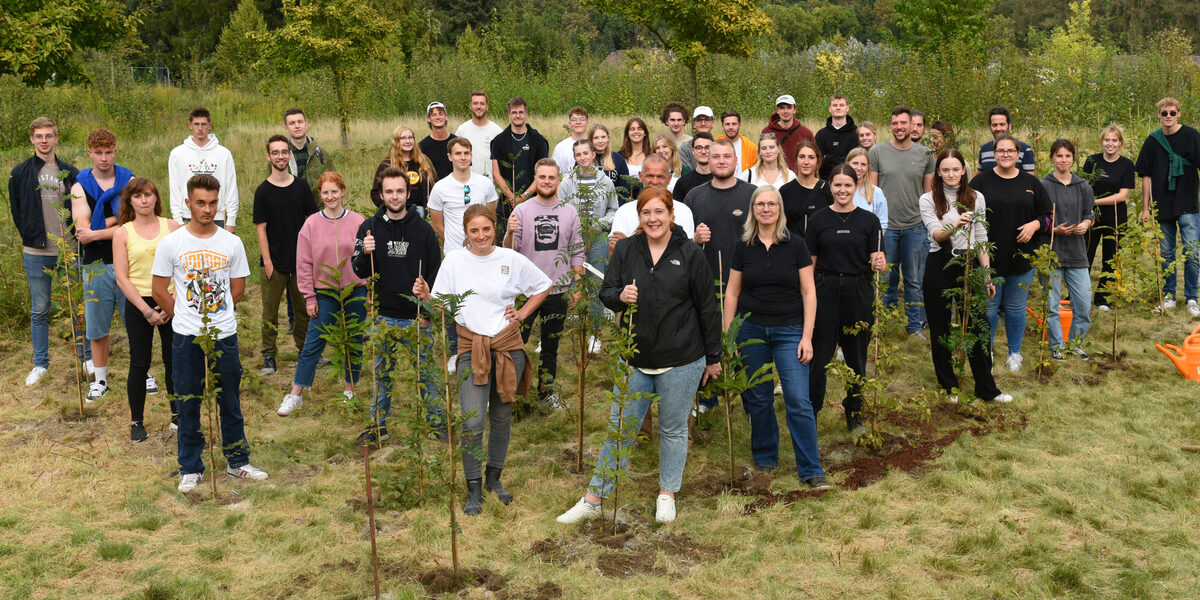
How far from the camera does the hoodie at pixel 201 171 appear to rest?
7.92 meters

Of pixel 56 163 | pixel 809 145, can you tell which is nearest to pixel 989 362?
pixel 809 145

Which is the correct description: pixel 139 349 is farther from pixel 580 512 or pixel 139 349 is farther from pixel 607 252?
pixel 607 252

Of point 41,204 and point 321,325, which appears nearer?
point 321,325

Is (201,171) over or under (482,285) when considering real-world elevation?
over

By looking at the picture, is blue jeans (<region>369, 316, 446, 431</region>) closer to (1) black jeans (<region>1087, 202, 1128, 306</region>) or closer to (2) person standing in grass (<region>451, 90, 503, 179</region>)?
(2) person standing in grass (<region>451, 90, 503, 179</region>)

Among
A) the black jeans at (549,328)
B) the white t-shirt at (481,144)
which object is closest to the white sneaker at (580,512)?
the black jeans at (549,328)

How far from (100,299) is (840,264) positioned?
5505 mm

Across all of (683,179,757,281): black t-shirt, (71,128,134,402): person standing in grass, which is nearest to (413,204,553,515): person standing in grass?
(683,179,757,281): black t-shirt

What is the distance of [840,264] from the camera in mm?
6191

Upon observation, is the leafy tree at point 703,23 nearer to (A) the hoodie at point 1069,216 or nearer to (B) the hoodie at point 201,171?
(A) the hoodie at point 1069,216

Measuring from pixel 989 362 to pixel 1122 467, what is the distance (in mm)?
1549

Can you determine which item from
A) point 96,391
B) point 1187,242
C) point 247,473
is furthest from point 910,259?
point 96,391

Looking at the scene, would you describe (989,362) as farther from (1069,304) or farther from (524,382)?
(524,382)

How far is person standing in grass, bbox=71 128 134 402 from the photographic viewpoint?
7.09 meters
